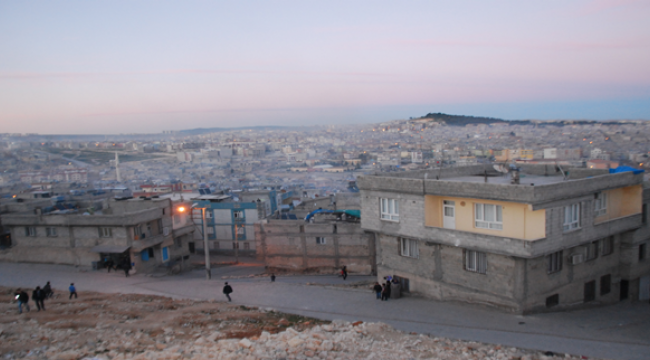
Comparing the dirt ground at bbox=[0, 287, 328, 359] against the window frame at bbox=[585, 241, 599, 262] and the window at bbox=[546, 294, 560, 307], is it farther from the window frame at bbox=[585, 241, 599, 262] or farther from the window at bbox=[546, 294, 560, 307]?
the window frame at bbox=[585, 241, 599, 262]

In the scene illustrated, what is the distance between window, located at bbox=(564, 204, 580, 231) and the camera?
12.9 meters

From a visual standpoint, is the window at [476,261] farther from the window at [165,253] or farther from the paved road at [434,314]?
the window at [165,253]

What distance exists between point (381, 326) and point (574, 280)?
6460 mm

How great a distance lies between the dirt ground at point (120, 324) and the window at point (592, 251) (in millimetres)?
8667

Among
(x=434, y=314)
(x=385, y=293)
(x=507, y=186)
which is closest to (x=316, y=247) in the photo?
(x=385, y=293)

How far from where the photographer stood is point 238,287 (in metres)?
17.2

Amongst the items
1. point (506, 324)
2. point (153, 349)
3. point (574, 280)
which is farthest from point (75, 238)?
point (574, 280)

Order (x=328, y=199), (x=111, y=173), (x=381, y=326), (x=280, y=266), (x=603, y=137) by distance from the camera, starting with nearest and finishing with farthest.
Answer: (x=381, y=326)
(x=280, y=266)
(x=328, y=199)
(x=603, y=137)
(x=111, y=173)

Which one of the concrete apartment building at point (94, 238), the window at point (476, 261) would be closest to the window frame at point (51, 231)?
the concrete apartment building at point (94, 238)

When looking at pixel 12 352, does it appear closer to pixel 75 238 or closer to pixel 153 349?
pixel 153 349

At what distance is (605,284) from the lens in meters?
15.2

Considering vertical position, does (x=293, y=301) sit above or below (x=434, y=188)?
below

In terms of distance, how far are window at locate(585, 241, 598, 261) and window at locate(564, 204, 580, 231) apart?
1618 millimetres

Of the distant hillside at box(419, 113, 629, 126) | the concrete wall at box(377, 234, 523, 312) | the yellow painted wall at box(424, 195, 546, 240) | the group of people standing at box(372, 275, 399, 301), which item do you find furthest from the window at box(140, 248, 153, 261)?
the distant hillside at box(419, 113, 629, 126)
